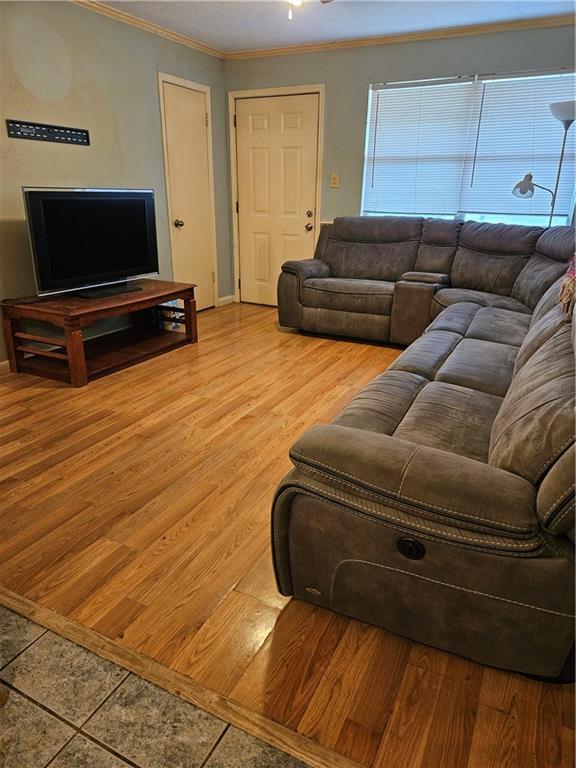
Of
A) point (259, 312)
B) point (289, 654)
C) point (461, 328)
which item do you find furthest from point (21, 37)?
point (289, 654)

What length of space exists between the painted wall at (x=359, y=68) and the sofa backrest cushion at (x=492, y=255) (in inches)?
49.8

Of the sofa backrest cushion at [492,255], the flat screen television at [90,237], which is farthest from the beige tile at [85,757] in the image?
the sofa backrest cushion at [492,255]

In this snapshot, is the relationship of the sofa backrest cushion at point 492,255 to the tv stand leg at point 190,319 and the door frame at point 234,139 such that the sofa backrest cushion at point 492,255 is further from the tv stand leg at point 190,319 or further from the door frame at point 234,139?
the tv stand leg at point 190,319

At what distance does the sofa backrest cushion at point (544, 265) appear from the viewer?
11.2ft

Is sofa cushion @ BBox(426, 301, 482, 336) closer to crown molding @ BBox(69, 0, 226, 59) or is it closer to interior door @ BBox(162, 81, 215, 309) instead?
interior door @ BBox(162, 81, 215, 309)

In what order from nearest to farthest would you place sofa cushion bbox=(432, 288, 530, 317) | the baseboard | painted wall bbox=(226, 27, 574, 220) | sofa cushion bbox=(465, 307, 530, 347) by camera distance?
1. sofa cushion bbox=(465, 307, 530, 347)
2. sofa cushion bbox=(432, 288, 530, 317)
3. painted wall bbox=(226, 27, 574, 220)
4. the baseboard

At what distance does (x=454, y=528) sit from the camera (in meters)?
1.19

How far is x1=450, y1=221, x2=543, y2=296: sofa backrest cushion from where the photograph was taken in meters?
3.95

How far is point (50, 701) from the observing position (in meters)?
1.25

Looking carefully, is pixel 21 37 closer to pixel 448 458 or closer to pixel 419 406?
pixel 419 406

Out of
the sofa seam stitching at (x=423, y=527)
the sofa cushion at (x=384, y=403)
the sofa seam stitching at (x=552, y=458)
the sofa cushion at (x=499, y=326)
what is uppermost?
the sofa seam stitching at (x=552, y=458)

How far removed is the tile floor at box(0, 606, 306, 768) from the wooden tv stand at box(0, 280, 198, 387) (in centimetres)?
212

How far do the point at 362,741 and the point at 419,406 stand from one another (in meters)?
1.11

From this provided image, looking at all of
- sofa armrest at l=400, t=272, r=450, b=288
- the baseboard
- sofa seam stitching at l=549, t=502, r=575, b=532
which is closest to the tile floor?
sofa seam stitching at l=549, t=502, r=575, b=532
